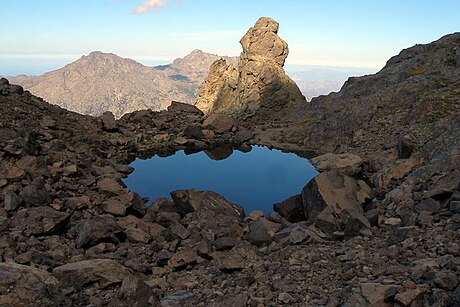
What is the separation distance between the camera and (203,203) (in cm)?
2419

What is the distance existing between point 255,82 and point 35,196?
224 feet

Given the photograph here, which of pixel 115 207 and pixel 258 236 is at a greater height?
pixel 258 236

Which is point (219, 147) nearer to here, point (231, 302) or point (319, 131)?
point (319, 131)

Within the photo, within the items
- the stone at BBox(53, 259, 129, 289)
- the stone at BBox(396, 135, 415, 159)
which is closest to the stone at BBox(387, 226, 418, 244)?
the stone at BBox(53, 259, 129, 289)

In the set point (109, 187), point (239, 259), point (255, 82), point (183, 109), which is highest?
point (255, 82)

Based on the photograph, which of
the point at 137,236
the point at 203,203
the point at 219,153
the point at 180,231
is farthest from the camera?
the point at 219,153

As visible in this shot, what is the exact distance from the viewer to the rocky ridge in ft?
40.6

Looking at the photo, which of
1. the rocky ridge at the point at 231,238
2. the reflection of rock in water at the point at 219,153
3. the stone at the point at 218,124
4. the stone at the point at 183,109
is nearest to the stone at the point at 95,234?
the rocky ridge at the point at 231,238

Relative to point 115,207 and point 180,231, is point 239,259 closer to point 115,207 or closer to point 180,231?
point 180,231

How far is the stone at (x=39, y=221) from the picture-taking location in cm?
1988

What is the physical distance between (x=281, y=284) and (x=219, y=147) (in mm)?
41616

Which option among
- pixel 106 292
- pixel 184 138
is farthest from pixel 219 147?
pixel 106 292

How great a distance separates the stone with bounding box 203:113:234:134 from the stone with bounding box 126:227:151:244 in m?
36.8

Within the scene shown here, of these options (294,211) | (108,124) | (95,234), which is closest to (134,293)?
(95,234)
